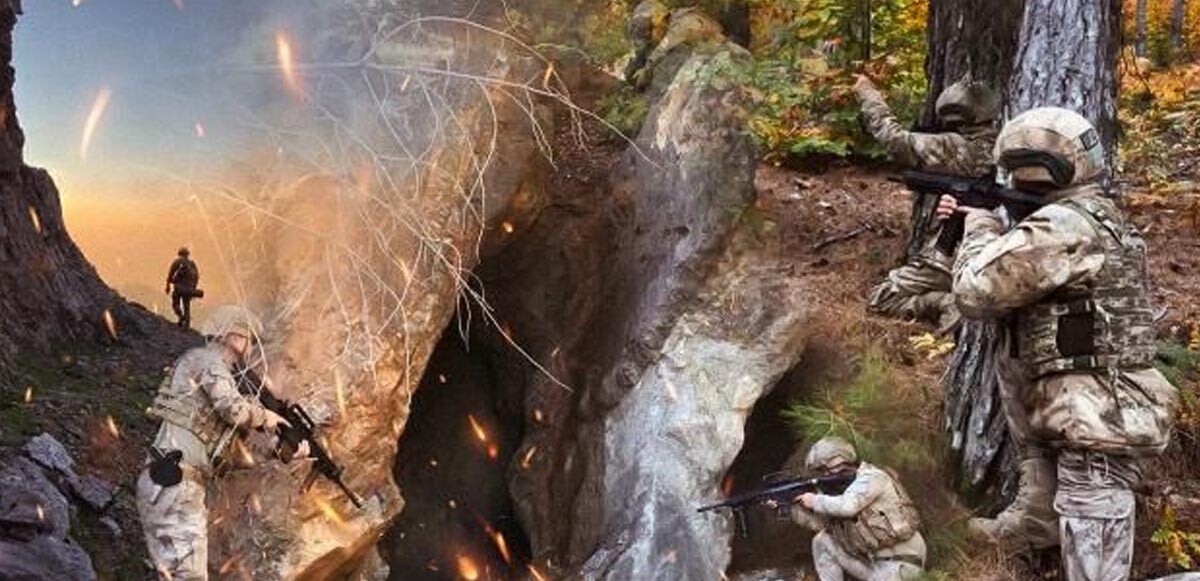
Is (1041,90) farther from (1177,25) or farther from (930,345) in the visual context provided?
(1177,25)

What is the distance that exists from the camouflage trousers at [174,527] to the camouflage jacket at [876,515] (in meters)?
3.24

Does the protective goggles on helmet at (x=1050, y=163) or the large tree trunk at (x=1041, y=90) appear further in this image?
the large tree trunk at (x=1041, y=90)

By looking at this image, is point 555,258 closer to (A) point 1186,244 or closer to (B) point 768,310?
(B) point 768,310

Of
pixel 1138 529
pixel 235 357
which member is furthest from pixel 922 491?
pixel 235 357

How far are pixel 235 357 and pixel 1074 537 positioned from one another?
414 cm

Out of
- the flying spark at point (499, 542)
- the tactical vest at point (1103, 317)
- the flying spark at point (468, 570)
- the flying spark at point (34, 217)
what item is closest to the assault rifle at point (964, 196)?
the tactical vest at point (1103, 317)

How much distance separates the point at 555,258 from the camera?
8117 mm

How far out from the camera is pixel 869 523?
189 inches

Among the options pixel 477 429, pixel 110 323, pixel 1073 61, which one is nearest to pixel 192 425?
pixel 110 323

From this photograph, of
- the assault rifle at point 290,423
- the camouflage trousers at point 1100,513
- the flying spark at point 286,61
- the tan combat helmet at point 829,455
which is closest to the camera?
the camouflage trousers at point 1100,513

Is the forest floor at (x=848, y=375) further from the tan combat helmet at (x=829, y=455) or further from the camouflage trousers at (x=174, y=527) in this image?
the camouflage trousers at (x=174, y=527)

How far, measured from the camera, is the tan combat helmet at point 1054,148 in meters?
3.98

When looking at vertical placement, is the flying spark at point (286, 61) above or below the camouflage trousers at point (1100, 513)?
above

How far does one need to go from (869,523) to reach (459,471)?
15.8 ft
